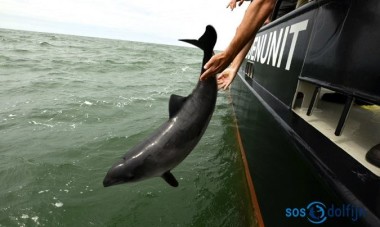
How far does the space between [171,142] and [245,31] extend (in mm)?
791

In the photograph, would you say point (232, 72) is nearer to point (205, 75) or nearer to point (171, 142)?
point (205, 75)

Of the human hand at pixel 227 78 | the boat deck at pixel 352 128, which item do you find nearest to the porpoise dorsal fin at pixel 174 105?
the human hand at pixel 227 78

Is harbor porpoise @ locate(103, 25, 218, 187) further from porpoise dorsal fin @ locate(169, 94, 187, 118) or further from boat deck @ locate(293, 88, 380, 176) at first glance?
boat deck @ locate(293, 88, 380, 176)

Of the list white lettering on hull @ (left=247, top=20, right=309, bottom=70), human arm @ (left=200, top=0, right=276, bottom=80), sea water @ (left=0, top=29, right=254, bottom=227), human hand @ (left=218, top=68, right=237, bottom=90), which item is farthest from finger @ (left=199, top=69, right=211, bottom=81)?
sea water @ (left=0, top=29, right=254, bottom=227)

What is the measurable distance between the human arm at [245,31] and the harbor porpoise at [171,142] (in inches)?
3.3

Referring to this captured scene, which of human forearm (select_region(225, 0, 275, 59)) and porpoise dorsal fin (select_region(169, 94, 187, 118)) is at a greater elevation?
human forearm (select_region(225, 0, 275, 59))

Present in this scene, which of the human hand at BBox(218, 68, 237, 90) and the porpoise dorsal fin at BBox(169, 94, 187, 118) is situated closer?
the porpoise dorsal fin at BBox(169, 94, 187, 118)

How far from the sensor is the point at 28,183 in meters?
4.08

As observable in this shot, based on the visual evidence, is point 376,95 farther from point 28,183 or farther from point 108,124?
point 108,124

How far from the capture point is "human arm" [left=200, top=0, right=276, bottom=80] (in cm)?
175

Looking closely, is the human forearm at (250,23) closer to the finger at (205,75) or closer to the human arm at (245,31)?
the human arm at (245,31)

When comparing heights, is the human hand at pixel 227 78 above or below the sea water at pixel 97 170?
above

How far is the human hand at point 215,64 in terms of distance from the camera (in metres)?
1.77

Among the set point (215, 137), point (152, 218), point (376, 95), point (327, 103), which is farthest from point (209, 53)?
point (215, 137)
